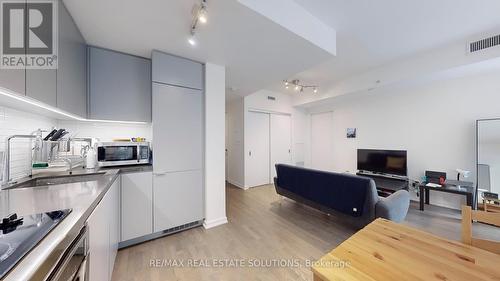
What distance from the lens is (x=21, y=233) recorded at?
0.65 metres

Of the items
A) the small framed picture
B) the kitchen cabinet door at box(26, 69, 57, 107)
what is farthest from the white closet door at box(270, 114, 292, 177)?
the kitchen cabinet door at box(26, 69, 57, 107)

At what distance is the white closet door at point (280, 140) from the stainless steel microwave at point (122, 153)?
3.60m

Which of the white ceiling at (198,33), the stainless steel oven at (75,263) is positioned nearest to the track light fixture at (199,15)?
the white ceiling at (198,33)

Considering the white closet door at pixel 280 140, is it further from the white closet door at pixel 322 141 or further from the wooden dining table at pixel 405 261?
the wooden dining table at pixel 405 261

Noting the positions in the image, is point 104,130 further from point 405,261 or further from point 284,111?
point 284,111

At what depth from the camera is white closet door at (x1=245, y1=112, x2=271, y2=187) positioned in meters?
4.77

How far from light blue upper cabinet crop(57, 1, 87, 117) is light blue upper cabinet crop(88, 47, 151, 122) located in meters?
0.10

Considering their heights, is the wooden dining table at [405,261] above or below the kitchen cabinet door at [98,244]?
above

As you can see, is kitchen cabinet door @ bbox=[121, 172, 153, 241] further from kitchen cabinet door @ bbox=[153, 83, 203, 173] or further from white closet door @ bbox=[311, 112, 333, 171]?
white closet door @ bbox=[311, 112, 333, 171]

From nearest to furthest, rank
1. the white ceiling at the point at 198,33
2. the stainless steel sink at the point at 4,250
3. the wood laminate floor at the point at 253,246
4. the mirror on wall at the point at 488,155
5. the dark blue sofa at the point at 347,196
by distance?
the stainless steel sink at the point at 4,250
the white ceiling at the point at 198,33
the wood laminate floor at the point at 253,246
the dark blue sofa at the point at 347,196
the mirror on wall at the point at 488,155

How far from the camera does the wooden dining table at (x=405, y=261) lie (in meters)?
0.67

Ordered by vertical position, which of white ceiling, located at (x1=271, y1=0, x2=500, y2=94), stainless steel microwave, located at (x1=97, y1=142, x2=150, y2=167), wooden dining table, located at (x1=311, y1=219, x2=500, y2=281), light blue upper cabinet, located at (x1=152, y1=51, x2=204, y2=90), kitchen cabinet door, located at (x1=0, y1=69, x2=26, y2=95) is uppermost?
white ceiling, located at (x1=271, y1=0, x2=500, y2=94)

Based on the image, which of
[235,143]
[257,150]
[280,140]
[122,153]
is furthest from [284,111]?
[122,153]

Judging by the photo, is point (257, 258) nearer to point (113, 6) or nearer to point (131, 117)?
point (131, 117)
